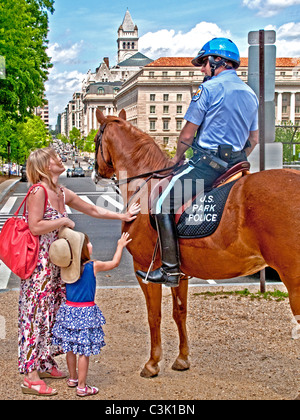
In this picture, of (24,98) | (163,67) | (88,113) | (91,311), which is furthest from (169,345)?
(88,113)

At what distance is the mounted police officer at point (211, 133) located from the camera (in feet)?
14.7

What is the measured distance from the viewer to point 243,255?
429 centimetres

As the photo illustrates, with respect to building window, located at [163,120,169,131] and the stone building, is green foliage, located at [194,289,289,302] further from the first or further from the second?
building window, located at [163,120,169,131]

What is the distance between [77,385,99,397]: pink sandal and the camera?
471 centimetres

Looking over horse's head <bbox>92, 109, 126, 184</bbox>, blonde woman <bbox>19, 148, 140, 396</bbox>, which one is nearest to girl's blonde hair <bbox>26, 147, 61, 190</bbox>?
blonde woman <bbox>19, 148, 140, 396</bbox>

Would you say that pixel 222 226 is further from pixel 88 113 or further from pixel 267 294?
pixel 88 113

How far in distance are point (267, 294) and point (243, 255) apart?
410 centimetres

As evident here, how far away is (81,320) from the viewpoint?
461 centimetres

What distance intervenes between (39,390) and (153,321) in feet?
3.95

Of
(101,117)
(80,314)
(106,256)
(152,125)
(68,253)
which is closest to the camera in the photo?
(68,253)

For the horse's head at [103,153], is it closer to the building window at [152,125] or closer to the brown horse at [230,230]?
the brown horse at [230,230]

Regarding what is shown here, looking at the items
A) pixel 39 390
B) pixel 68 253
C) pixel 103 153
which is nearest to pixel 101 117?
pixel 103 153

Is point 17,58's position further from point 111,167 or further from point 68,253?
point 68,253

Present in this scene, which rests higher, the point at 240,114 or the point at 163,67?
the point at 163,67
